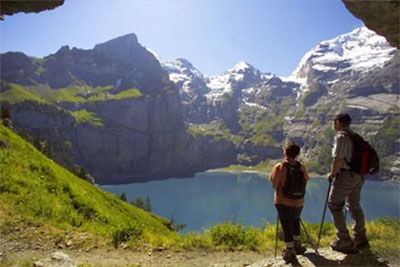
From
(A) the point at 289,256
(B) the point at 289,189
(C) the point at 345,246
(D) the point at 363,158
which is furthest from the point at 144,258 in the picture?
(D) the point at 363,158

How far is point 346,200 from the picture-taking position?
10.6 metres

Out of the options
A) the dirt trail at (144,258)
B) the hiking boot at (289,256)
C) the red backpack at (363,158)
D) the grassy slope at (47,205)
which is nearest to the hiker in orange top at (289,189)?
the hiking boot at (289,256)

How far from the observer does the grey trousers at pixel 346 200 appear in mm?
10039

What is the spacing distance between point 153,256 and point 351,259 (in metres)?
6.97

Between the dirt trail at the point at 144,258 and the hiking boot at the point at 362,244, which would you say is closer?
the hiking boot at the point at 362,244

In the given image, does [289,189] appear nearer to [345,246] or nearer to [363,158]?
[363,158]

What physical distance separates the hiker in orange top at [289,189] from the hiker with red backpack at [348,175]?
0.90 m

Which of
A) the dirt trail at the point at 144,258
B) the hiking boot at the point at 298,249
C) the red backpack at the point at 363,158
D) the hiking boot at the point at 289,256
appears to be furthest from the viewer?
the dirt trail at the point at 144,258

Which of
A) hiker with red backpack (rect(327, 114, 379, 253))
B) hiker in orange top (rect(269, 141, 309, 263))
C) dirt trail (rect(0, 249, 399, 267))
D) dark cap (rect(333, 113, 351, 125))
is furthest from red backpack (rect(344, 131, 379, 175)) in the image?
dirt trail (rect(0, 249, 399, 267))

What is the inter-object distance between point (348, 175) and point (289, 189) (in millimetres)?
1703

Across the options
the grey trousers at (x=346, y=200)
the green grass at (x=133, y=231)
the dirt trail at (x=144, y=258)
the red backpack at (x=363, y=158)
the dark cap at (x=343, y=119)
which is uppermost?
the dark cap at (x=343, y=119)

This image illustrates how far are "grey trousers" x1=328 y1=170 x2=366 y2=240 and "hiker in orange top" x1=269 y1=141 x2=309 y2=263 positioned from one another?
2.99ft

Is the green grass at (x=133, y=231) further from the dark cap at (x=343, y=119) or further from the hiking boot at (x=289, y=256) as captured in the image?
the dark cap at (x=343, y=119)

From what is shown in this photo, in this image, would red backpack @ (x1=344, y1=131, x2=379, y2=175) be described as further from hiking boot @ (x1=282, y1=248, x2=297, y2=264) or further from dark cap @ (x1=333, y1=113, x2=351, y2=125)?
hiking boot @ (x1=282, y1=248, x2=297, y2=264)
